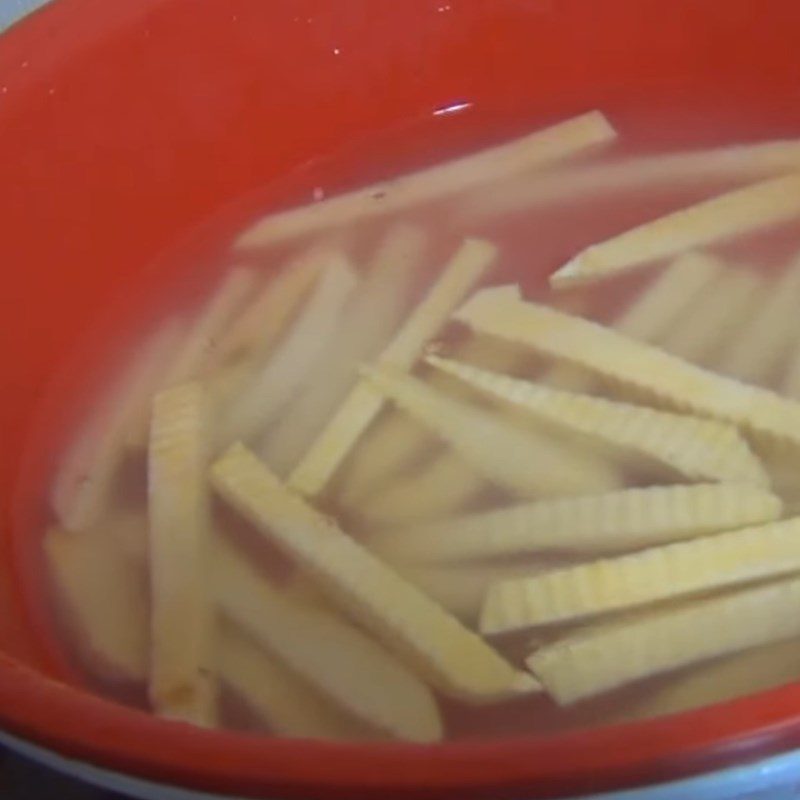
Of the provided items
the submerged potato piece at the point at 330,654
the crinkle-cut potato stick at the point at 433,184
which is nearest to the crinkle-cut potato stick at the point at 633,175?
the crinkle-cut potato stick at the point at 433,184

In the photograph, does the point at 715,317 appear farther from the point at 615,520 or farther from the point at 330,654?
the point at 330,654

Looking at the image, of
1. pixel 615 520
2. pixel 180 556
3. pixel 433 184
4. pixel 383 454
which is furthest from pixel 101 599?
pixel 433 184

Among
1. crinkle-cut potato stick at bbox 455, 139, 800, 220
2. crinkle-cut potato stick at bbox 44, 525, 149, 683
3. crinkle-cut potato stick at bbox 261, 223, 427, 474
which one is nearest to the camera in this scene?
crinkle-cut potato stick at bbox 44, 525, 149, 683

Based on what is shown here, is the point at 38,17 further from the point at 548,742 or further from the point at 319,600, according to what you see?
the point at 548,742

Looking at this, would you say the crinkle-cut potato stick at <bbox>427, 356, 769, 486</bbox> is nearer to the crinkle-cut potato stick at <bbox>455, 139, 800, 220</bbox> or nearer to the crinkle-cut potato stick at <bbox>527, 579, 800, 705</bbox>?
the crinkle-cut potato stick at <bbox>527, 579, 800, 705</bbox>

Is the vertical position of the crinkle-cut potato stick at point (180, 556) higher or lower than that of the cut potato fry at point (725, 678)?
higher

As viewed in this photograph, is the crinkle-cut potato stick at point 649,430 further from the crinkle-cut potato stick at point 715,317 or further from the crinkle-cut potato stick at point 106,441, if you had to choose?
the crinkle-cut potato stick at point 106,441

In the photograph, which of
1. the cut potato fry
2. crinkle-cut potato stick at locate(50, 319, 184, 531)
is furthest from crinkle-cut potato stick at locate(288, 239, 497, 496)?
the cut potato fry
